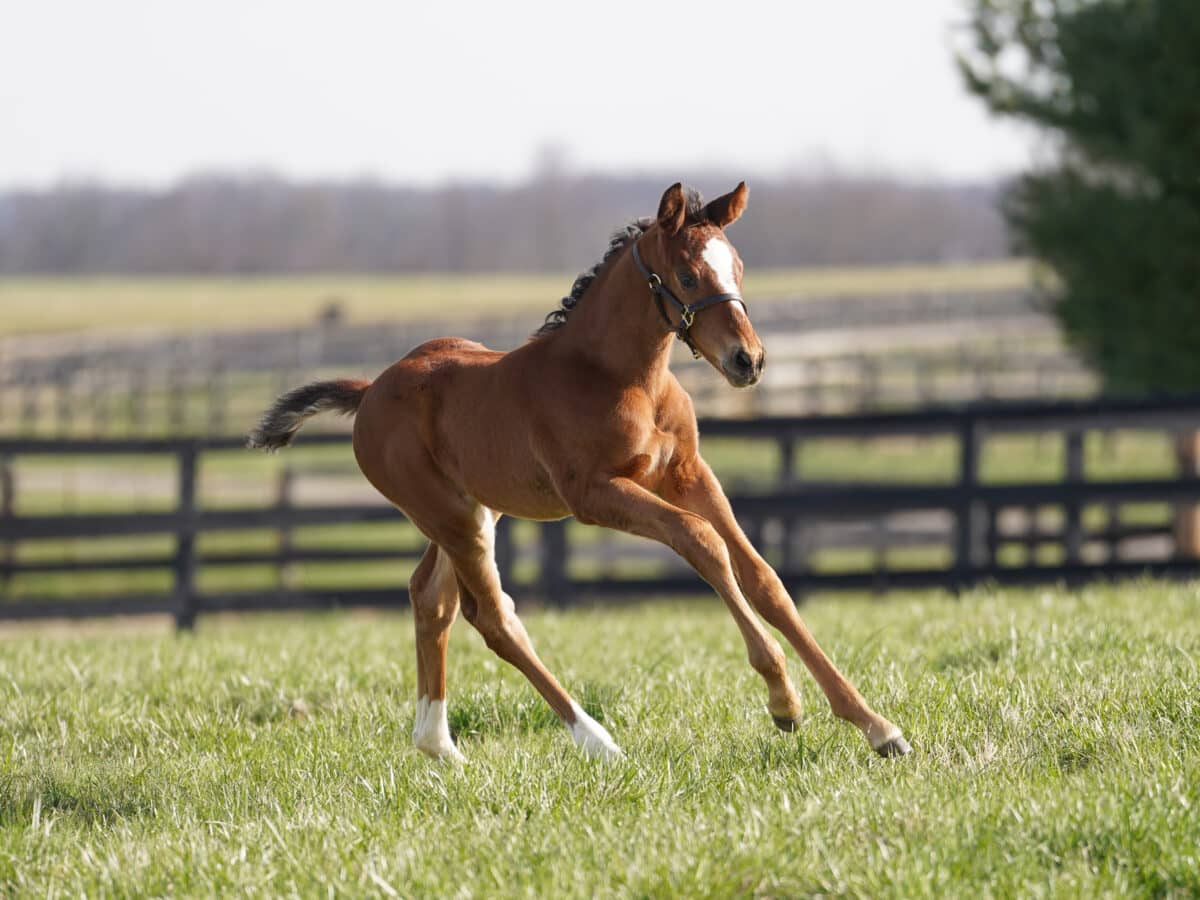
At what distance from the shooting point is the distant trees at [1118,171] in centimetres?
1543

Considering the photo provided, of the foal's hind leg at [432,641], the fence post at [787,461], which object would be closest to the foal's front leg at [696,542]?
the foal's hind leg at [432,641]

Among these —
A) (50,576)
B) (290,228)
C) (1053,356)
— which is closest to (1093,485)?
(50,576)

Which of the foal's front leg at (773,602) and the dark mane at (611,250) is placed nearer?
the foal's front leg at (773,602)

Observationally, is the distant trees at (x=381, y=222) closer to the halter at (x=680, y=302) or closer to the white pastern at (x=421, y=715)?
the white pastern at (x=421, y=715)

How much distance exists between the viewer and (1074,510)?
39.1 ft

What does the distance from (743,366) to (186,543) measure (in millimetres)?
7633

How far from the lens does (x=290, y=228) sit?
15575cm

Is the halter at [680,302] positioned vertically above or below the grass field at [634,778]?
above

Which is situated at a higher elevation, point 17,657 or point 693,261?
point 693,261

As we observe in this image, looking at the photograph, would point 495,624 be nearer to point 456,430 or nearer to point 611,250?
point 456,430

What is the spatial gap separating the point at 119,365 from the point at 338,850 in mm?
41332

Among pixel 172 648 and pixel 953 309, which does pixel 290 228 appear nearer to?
pixel 953 309

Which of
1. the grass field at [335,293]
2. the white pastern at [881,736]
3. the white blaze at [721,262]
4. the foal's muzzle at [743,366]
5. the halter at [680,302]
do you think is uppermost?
the white blaze at [721,262]

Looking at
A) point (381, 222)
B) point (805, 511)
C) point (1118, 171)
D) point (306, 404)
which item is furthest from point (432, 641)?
point (381, 222)
